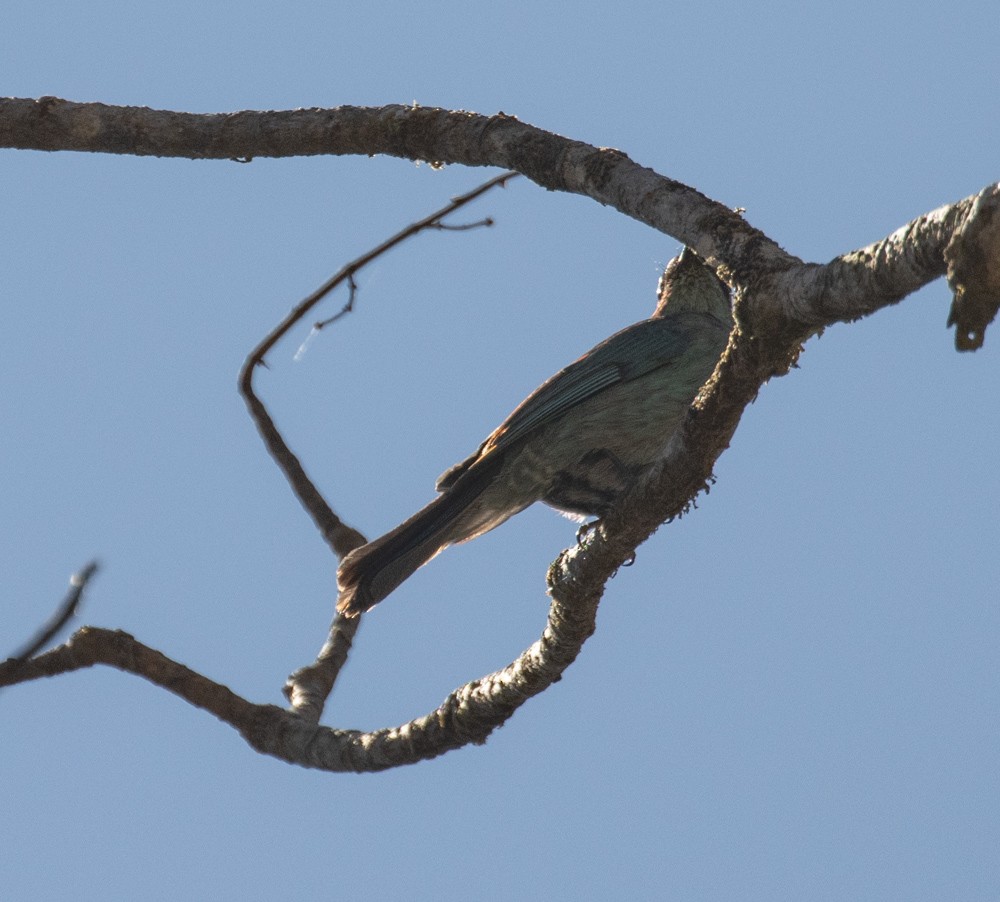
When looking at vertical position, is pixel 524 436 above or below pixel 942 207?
above

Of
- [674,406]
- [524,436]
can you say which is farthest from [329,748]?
[674,406]

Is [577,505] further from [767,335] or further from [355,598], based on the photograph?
[767,335]

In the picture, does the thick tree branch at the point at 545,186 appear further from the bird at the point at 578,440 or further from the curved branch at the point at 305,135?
the bird at the point at 578,440

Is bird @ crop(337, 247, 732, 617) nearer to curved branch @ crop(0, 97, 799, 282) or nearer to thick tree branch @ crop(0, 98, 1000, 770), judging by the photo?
thick tree branch @ crop(0, 98, 1000, 770)

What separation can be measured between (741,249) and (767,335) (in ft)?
0.83

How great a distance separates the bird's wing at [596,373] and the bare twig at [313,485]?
726 millimetres

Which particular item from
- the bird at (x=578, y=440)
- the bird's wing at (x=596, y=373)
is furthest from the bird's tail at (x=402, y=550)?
the bird's wing at (x=596, y=373)

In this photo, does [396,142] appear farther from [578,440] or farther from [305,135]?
[578,440]

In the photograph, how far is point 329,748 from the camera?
4309 millimetres

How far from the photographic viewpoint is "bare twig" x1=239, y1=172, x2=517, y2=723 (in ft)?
16.2

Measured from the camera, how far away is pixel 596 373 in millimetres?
5848

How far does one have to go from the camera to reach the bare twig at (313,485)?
195 inches

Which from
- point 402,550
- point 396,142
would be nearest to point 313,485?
point 402,550

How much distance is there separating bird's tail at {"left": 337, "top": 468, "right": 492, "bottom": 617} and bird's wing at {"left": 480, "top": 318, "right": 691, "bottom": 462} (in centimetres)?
23
